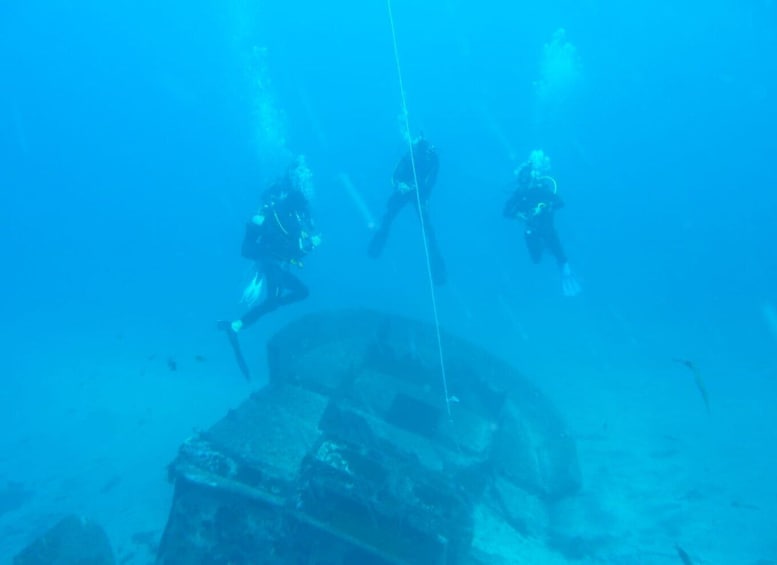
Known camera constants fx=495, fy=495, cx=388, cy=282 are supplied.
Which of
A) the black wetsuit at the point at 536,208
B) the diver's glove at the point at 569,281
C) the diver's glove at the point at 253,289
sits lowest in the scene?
the diver's glove at the point at 253,289

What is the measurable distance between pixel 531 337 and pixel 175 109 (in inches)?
3686

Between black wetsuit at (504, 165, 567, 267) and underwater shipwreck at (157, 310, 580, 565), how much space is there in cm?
260

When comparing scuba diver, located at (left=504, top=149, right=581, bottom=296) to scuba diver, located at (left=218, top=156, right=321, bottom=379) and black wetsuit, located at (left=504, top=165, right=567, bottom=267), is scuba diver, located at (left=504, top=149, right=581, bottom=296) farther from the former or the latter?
scuba diver, located at (left=218, top=156, right=321, bottom=379)

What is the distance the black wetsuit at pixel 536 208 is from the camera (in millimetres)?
9766

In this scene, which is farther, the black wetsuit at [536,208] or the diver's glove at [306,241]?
the black wetsuit at [536,208]

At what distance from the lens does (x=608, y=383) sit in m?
21.1

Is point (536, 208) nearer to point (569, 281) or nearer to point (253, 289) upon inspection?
point (569, 281)

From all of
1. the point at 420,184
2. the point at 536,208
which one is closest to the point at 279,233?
the point at 420,184

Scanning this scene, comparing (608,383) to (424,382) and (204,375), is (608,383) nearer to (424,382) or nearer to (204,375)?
(424,382)

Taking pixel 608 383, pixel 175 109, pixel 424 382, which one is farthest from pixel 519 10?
pixel 424 382

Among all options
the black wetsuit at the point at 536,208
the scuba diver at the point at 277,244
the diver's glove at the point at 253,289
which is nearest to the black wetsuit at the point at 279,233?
the scuba diver at the point at 277,244

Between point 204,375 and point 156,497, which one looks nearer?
point 156,497

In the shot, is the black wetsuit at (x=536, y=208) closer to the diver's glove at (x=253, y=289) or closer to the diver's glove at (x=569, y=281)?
the diver's glove at (x=569, y=281)

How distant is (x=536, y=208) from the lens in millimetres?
9766
